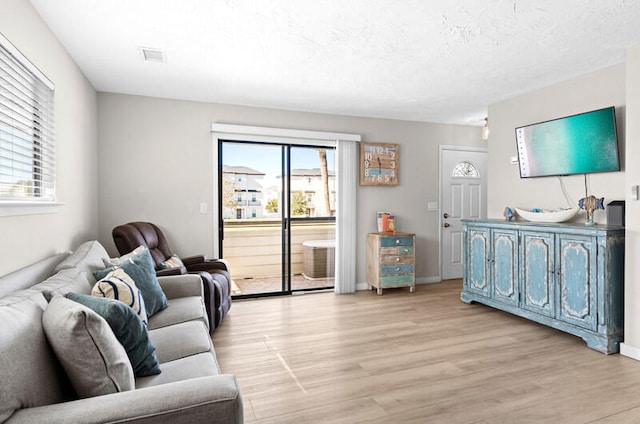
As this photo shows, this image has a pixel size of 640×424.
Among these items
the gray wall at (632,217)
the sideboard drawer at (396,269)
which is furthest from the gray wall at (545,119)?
the sideboard drawer at (396,269)

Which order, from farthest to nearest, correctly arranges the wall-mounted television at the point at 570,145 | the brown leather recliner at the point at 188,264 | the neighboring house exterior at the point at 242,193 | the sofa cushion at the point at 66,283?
1. the neighboring house exterior at the point at 242,193
2. the brown leather recliner at the point at 188,264
3. the wall-mounted television at the point at 570,145
4. the sofa cushion at the point at 66,283

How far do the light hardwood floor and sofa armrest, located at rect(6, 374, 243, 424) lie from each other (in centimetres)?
99

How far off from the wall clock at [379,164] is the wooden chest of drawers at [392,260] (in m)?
0.78

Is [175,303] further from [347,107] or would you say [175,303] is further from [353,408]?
[347,107]

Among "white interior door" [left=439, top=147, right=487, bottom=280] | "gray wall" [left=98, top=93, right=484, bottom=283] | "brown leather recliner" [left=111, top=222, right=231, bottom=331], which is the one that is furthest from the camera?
"white interior door" [left=439, top=147, right=487, bottom=280]

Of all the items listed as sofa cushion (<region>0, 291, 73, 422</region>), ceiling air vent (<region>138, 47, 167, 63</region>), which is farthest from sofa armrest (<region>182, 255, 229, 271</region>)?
sofa cushion (<region>0, 291, 73, 422</region>)

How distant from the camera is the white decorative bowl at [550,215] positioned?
341cm

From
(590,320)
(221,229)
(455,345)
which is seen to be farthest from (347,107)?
(590,320)

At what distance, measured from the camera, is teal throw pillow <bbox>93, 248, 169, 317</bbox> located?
2379 mm

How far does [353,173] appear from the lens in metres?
5.03

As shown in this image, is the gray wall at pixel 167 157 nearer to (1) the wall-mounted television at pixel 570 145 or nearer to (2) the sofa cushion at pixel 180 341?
(1) the wall-mounted television at pixel 570 145

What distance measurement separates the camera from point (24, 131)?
86.7 inches

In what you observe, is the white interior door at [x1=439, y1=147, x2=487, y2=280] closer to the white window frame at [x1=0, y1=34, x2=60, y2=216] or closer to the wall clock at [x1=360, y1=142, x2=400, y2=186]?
the wall clock at [x1=360, y1=142, x2=400, y2=186]

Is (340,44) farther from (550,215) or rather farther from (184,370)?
(550,215)
